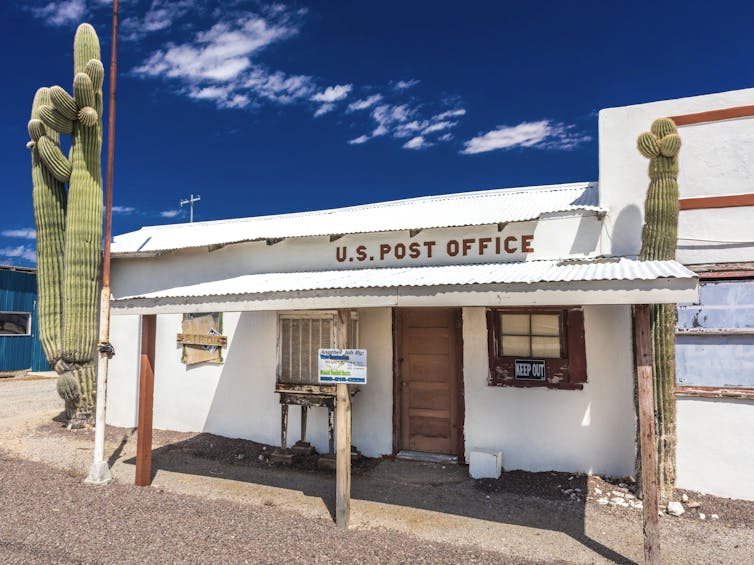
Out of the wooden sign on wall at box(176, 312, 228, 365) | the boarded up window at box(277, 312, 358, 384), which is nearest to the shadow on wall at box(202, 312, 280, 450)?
the wooden sign on wall at box(176, 312, 228, 365)

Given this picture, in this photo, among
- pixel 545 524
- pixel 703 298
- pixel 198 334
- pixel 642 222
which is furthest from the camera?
pixel 198 334

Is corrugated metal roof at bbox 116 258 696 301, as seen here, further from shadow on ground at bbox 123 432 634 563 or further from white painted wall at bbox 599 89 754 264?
shadow on ground at bbox 123 432 634 563

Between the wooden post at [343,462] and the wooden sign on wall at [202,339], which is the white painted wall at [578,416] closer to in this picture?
the wooden post at [343,462]

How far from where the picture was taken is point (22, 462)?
7.39m

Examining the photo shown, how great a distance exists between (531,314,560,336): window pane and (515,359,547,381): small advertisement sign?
417 mm

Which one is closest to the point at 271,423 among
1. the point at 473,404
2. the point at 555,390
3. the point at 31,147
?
the point at 473,404

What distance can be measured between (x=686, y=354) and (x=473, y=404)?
8.98 feet

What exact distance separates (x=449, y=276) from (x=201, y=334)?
202 inches

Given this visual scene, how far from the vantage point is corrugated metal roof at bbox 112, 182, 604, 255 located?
25.5ft

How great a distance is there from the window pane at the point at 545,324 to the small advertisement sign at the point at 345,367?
2843mm

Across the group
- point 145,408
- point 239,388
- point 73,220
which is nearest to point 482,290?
point 145,408

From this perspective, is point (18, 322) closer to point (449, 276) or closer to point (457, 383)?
point (457, 383)

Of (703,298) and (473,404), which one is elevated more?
(703,298)

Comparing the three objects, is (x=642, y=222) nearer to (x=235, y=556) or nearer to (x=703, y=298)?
(x=703, y=298)
